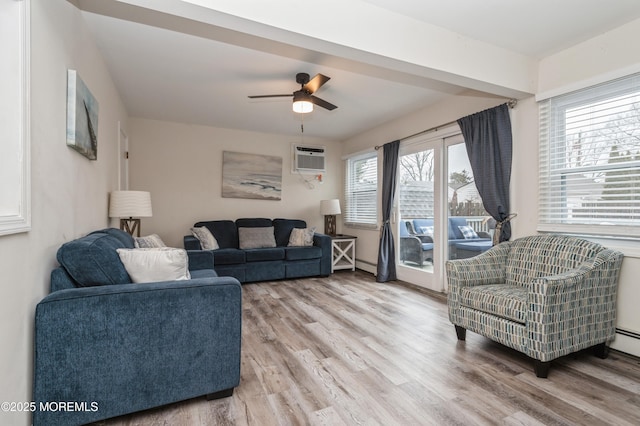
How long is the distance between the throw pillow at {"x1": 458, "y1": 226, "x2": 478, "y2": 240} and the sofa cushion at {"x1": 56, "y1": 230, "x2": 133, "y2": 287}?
348 cm

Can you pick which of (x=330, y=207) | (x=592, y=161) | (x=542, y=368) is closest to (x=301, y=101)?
(x=592, y=161)

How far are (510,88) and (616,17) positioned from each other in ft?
2.50

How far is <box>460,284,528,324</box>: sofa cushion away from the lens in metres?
2.12

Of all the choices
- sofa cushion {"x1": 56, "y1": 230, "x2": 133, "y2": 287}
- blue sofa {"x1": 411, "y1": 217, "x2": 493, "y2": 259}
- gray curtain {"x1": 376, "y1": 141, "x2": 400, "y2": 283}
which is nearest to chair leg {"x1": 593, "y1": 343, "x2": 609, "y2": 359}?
blue sofa {"x1": 411, "y1": 217, "x2": 493, "y2": 259}

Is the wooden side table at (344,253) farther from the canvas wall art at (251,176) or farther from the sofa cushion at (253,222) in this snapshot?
the canvas wall art at (251,176)

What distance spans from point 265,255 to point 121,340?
3.15 meters

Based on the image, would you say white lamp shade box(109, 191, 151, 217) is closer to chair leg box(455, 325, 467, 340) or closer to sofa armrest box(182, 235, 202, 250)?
sofa armrest box(182, 235, 202, 250)

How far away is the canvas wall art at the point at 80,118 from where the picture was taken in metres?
1.90

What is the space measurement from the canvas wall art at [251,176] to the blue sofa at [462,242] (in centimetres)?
308

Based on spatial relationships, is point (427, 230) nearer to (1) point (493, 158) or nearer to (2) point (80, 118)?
(1) point (493, 158)

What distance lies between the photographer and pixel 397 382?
197cm

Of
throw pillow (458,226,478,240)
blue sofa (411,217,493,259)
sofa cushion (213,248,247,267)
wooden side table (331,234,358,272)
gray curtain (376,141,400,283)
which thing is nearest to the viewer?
blue sofa (411,217,493,259)

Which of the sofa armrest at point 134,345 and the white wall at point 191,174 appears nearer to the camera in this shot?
the sofa armrest at point 134,345

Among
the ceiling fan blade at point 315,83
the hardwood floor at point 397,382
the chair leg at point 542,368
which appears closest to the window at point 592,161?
the hardwood floor at point 397,382
